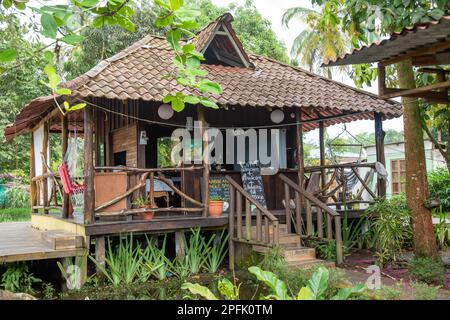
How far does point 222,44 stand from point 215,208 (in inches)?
146

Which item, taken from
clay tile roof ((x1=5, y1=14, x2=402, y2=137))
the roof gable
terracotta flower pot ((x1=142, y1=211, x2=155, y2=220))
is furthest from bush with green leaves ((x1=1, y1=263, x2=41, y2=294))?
the roof gable

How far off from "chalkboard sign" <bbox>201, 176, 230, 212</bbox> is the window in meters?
12.0

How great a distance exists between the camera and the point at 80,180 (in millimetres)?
9008

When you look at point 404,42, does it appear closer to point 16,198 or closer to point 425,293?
point 425,293

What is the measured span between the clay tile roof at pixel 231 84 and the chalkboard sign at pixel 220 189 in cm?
171

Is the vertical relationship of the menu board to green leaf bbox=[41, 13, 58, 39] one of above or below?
below

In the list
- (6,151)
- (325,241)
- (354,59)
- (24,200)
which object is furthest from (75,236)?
(24,200)

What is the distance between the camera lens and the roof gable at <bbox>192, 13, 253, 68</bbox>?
9312 millimetres

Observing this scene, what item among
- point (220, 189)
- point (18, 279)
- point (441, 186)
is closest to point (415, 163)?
point (220, 189)

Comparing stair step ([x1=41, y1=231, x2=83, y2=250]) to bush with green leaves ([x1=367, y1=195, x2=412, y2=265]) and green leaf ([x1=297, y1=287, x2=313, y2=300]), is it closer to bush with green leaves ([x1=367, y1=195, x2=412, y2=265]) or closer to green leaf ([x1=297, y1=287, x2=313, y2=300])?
green leaf ([x1=297, y1=287, x2=313, y2=300])

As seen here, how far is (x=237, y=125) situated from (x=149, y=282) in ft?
13.7

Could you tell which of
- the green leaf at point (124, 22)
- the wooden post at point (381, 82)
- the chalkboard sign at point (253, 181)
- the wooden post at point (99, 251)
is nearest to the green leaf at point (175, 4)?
the green leaf at point (124, 22)

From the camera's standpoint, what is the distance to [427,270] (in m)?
6.41

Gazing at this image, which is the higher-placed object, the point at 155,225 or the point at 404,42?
the point at 404,42
